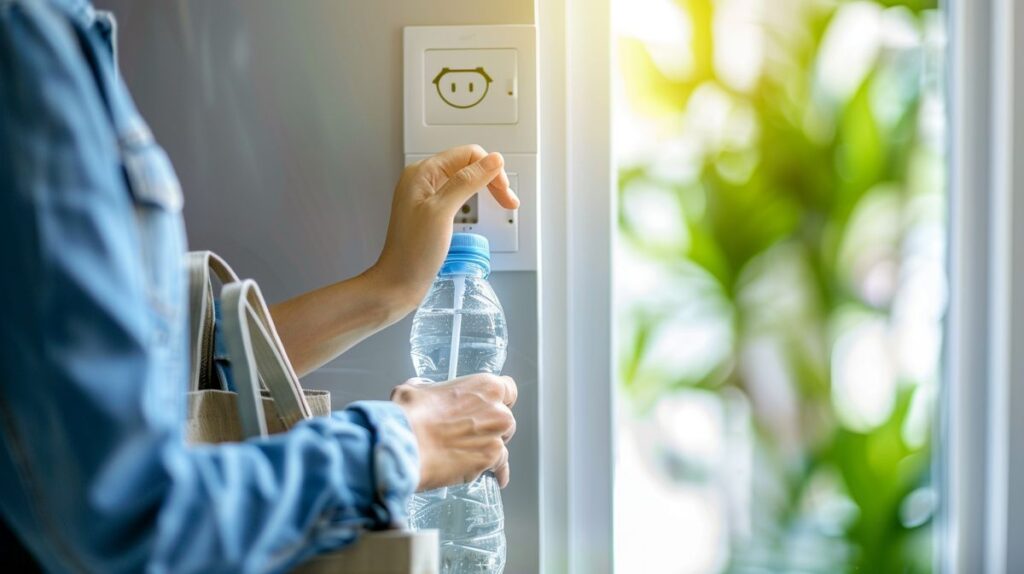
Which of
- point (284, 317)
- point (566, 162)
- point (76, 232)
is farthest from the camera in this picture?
point (566, 162)

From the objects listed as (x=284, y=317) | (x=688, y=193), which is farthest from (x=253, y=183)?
(x=688, y=193)

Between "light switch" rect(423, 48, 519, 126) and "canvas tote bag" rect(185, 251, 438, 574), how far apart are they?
0.41m

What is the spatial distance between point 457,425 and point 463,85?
1.76ft

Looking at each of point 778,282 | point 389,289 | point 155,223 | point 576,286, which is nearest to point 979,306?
point 778,282

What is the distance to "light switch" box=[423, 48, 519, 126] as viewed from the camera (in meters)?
1.20

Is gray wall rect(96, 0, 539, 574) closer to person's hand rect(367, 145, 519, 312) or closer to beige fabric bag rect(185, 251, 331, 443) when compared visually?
person's hand rect(367, 145, 519, 312)

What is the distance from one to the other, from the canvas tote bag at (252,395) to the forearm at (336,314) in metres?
0.17

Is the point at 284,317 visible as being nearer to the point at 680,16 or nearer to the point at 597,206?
the point at 597,206

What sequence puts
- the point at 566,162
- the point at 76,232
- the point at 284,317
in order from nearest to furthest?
the point at 76,232
the point at 284,317
the point at 566,162

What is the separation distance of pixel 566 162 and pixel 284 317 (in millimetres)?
403

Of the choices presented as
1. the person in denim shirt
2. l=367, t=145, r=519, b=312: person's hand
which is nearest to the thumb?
l=367, t=145, r=519, b=312: person's hand

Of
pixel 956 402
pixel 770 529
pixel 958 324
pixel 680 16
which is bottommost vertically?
pixel 770 529

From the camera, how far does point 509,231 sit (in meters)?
1.20

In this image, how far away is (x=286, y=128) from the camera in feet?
4.07
